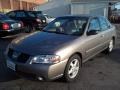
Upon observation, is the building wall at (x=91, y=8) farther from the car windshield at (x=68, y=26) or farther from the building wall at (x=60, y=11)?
the car windshield at (x=68, y=26)

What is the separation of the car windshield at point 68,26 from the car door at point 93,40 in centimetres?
20

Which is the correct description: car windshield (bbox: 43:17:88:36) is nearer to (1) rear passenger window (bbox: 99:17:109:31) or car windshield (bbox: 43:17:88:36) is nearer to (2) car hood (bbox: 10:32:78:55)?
(2) car hood (bbox: 10:32:78:55)

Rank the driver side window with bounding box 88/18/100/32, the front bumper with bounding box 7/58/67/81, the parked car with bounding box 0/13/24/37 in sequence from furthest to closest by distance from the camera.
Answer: the parked car with bounding box 0/13/24/37
the driver side window with bounding box 88/18/100/32
the front bumper with bounding box 7/58/67/81

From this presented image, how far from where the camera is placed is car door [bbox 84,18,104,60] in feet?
19.3

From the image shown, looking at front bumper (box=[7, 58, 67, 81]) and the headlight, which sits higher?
the headlight

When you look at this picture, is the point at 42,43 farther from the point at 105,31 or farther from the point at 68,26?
the point at 105,31

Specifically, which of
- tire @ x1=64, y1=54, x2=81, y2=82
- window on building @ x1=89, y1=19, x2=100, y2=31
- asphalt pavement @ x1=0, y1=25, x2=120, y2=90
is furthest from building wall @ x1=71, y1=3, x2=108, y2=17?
tire @ x1=64, y1=54, x2=81, y2=82

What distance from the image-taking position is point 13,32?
10.6m

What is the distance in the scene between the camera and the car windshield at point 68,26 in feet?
19.6

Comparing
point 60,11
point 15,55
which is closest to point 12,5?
point 60,11

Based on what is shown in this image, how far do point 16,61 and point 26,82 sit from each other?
0.63 metres

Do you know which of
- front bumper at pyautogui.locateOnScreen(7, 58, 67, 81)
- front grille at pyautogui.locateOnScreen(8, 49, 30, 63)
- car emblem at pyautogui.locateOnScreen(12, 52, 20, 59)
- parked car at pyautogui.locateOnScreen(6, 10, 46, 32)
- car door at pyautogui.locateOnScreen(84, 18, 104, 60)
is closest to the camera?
front bumper at pyautogui.locateOnScreen(7, 58, 67, 81)

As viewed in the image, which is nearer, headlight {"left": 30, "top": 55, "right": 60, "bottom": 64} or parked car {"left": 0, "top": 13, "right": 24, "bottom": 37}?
headlight {"left": 30, "top": 55, "right": 60, "bottom": 64}

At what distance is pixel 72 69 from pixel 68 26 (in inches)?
56.5
